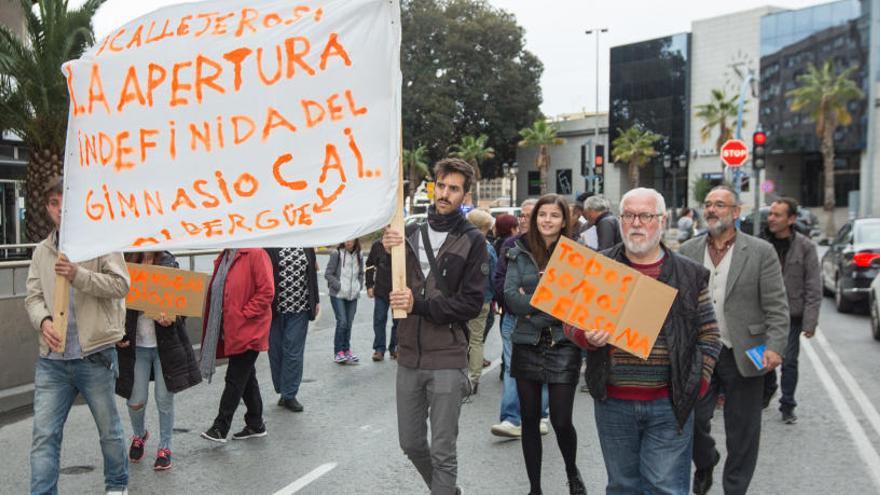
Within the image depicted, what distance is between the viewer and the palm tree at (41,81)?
16.1 meters

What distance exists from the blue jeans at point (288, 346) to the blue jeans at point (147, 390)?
5.68ft

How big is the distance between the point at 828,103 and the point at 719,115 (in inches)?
319

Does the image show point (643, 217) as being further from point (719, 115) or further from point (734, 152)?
point (719, 115)

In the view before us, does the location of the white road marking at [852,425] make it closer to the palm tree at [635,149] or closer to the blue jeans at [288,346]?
the blue jeans at [288,346]

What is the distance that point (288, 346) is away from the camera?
763 centimetres

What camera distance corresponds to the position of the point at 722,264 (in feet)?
16.1

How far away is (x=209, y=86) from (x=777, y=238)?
485 cm

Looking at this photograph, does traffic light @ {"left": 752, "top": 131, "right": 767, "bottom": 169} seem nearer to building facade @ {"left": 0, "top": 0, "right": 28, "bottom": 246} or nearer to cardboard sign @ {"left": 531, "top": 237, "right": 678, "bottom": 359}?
building facade @ {"left": 0, "top": 0, "right": 28, "bottom": 246}

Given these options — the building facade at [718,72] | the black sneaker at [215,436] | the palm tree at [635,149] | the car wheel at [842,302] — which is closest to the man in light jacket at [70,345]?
the black sneaker at [215,436]

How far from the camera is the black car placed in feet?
46.2

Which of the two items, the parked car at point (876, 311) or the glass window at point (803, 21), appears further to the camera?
the glass window at point (803, 21)

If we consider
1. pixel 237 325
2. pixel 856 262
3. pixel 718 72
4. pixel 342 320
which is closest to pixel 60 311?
pixel 237 325

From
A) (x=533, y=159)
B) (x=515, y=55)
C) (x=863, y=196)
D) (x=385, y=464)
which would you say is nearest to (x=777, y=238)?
(x=385, y=464)

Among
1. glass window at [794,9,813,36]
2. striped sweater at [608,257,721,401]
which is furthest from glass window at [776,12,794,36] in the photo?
striped sweater at [608,257,721,401]
